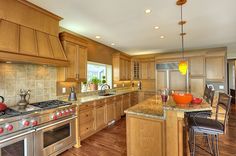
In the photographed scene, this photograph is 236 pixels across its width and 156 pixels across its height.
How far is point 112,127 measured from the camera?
12.1 feet

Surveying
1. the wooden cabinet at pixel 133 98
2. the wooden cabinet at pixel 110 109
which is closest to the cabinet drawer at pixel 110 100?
the wooden cabinet at pixel 110 109

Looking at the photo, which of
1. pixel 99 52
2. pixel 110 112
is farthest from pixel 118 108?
pixel 99 52

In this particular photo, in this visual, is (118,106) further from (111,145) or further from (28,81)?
(28,81)

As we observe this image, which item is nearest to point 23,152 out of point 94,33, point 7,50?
point 7,50

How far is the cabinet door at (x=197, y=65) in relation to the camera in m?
4.91

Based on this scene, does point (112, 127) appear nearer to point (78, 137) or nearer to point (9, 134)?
point (78, 137)

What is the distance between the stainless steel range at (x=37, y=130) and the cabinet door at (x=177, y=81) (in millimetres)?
4189

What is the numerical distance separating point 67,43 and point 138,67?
13.1 ft

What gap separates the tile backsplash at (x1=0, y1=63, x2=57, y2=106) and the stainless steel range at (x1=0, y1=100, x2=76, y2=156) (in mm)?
303

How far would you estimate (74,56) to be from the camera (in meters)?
3.01

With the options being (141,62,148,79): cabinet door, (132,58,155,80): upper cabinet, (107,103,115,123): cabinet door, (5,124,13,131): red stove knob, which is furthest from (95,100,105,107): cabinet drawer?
(141,62,148,79): cabinet door

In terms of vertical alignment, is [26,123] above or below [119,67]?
below

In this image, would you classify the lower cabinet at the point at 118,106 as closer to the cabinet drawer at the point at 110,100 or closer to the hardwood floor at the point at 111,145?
the cabinet drawer at the point at 110,100

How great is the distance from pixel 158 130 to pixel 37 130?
1.78 metres
